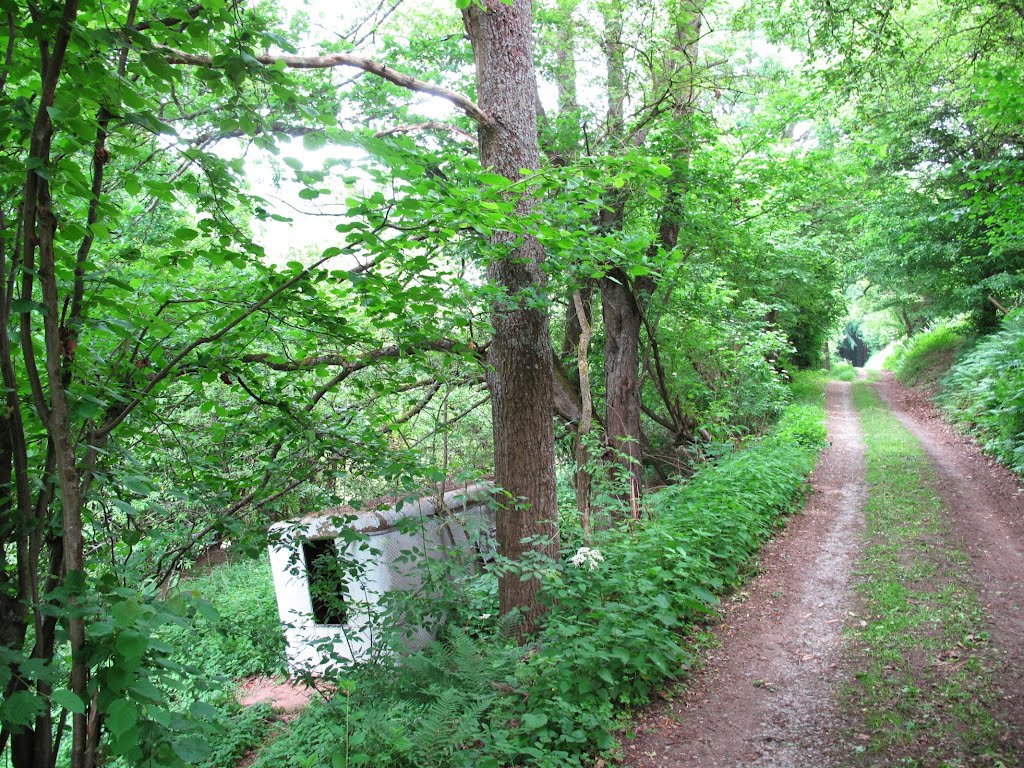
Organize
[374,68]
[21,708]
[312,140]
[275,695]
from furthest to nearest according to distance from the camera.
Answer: [275,695] < [374,68] < [312,140] < [21,708]

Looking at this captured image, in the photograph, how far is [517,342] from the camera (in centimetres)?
608

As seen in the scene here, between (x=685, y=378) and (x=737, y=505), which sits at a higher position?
(x=685, y=378)

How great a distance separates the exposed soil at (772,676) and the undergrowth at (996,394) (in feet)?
15.6

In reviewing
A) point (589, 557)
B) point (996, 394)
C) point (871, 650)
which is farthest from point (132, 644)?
point (996, 394)

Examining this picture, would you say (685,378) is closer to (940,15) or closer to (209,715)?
(940,15)

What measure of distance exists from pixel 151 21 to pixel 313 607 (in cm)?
842

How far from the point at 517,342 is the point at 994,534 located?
22.0 ft

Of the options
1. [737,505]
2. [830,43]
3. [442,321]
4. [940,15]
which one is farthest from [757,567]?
[940,15]

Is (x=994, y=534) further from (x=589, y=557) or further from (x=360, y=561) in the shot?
(x=360, y=561)

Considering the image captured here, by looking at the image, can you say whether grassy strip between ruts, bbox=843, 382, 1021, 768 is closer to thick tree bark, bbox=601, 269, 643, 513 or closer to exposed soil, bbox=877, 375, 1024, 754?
exposed soil, bbox=877, 375, 1024, 754

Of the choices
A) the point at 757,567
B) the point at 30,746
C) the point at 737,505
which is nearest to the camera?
the point at 30,746

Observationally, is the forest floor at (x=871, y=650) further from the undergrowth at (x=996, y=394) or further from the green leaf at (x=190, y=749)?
the green leaf at (x=190, y=749)

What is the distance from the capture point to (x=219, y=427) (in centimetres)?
423

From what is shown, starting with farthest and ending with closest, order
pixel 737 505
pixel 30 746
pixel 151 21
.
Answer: pixel 737 505
pixel 151 21
pixel 30 746
